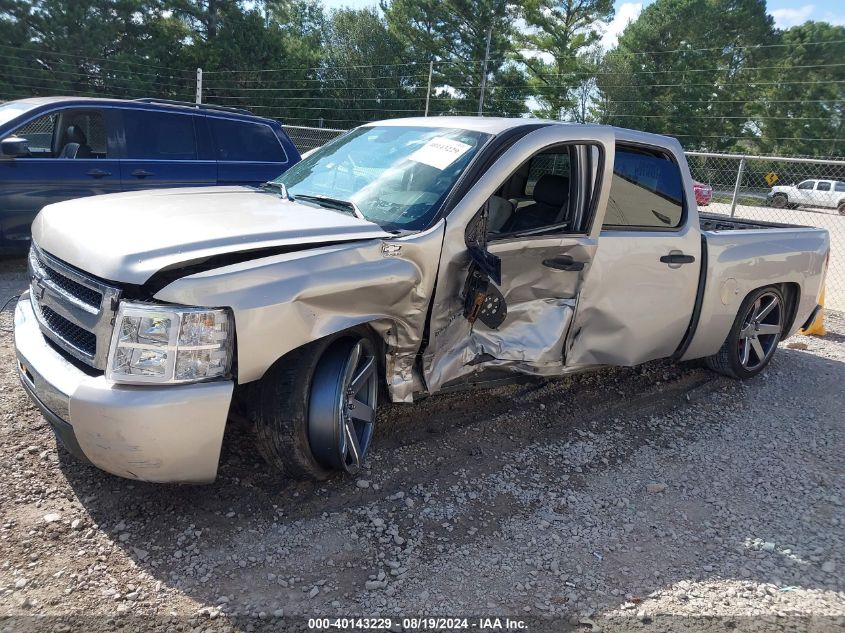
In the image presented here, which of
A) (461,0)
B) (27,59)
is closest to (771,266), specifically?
(27,59)

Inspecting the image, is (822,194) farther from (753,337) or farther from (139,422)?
(139,422)

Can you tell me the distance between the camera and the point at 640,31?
43906 millimetres

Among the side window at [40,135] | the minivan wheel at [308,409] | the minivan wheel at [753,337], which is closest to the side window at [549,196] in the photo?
the minivan wheel at [308,409]

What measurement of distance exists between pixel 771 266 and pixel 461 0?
4235 centimetres

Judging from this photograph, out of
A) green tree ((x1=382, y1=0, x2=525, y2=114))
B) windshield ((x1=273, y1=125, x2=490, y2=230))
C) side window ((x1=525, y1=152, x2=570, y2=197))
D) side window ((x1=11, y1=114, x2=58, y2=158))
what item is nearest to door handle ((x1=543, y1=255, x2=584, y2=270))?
side window ((x1=525, y1=152, x2=570, y2=197))

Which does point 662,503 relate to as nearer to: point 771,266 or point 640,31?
point 771,266

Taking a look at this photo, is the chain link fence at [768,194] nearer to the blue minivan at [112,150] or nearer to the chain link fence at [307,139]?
the blue minivan at [112,150]

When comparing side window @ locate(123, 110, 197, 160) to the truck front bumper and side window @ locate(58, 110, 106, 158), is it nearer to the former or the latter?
side window @ locate(58, 110, 106, 158)

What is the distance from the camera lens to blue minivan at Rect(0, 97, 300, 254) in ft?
21.7

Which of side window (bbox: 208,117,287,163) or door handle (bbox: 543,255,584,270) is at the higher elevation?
side window (bbox: 208,117,287,163)

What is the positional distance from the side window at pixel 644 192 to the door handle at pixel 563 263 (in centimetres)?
43

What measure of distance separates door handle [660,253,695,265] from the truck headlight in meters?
3.07

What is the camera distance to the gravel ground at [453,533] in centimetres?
258

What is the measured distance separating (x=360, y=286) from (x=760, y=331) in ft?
13.2
